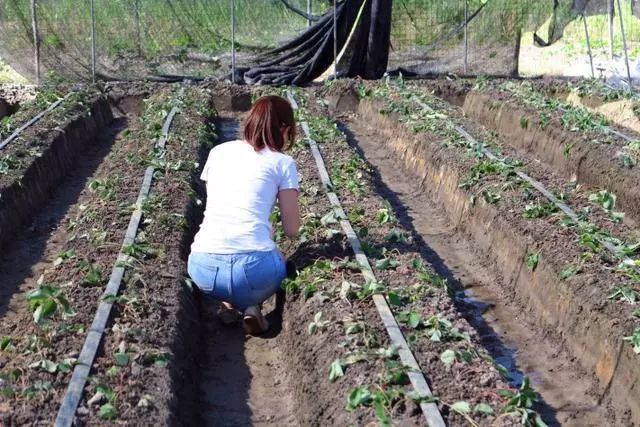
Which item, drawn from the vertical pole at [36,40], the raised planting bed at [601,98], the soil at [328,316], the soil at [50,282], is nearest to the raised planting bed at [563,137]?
the raised planting bed at [601,98]

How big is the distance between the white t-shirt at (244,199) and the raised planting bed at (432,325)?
2.73 feet

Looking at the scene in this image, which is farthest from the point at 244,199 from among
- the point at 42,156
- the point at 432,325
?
the point at 42,156

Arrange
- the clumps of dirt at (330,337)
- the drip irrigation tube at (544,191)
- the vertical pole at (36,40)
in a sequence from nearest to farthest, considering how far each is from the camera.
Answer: the clumps of dirt at (330,337) → the drip irrigation tube at (544,191) → the vertical pole at (36,40)

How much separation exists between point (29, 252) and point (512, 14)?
12.8m

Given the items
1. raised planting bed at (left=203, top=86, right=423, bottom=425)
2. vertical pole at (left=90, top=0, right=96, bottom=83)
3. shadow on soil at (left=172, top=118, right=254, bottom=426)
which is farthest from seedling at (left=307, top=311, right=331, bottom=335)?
vertical pole at (left=90, top=0, right=96, bottom=83)

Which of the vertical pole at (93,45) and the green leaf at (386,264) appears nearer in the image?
the green leaf at (386,264)

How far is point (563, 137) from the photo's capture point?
443 inches

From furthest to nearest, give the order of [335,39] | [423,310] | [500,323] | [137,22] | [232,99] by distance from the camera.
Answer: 1. [137,22]
2. [335,39]
3. [232,99]
4. [500,323]
5. [423,310]

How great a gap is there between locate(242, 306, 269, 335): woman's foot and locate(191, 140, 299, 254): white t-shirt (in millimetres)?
426

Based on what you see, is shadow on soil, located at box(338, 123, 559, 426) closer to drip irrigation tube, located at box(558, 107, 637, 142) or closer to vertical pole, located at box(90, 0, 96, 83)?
drip irrigation tube, located at box(558, 107, 637, 142)

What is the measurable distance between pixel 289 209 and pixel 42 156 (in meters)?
4.80

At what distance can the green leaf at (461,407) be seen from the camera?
436cm

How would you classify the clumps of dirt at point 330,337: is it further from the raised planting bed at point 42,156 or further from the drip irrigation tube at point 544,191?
the raised planting bed at point 42,156

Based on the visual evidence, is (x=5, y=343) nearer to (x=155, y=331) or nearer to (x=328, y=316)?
(x=155, y=331)
